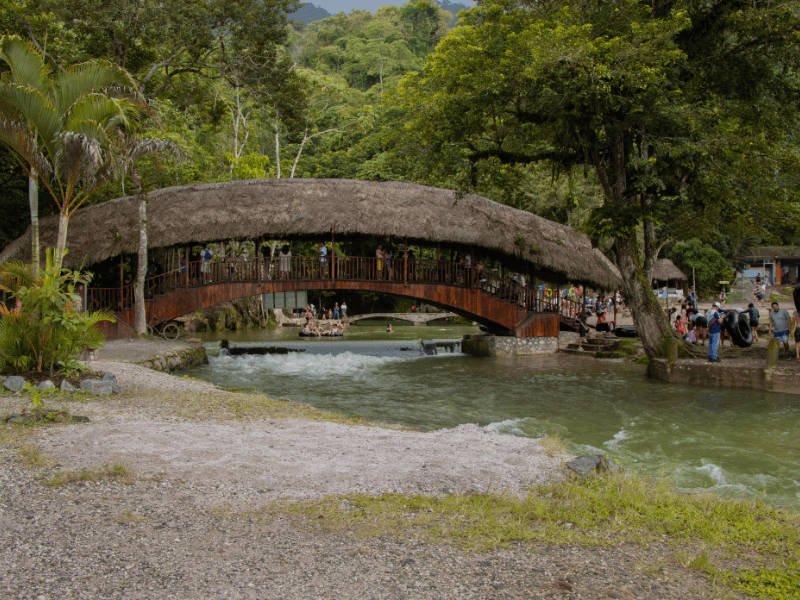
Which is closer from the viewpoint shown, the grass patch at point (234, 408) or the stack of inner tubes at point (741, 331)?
the grass patch at point (234, 408)

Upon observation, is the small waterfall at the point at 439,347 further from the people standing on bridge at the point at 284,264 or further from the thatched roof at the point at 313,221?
the people standing on bridge at the point at 284,264

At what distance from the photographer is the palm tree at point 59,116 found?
991 centimetres

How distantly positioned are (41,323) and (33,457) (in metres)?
3.66

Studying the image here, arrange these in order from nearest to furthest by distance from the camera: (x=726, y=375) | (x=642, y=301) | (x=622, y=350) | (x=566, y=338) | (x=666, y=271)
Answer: (x=726, y=375)
(x=642, y=301)
(x=622, y=350)
(x=566, y=338)
(x=666, y=271)

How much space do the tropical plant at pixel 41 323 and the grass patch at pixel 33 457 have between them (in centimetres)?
332

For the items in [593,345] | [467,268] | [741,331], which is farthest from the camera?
[593,345]

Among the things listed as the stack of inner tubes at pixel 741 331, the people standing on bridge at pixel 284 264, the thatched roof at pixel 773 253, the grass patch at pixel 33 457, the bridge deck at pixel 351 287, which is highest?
the thatched roof at pixel 773 253

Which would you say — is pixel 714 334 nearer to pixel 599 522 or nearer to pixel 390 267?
pixel 390 267

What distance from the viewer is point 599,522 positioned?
149 inches

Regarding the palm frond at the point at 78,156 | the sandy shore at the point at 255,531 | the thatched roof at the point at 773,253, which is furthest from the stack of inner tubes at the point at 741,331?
the thatched roof at the point at 773,253

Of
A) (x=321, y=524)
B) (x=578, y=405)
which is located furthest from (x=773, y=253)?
(x=321, y=524)

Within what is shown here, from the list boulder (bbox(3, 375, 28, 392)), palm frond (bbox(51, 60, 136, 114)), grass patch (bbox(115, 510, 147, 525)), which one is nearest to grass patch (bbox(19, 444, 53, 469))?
grass patch (bbox(115, 510, 147, 525))

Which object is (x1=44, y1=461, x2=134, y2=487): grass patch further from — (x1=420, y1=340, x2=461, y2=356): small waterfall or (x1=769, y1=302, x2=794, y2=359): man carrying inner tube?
(x1=420, y1=340, x2=461, y2=356): small waterfall

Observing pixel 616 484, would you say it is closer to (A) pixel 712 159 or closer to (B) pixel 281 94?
(A) pixel 712 159
